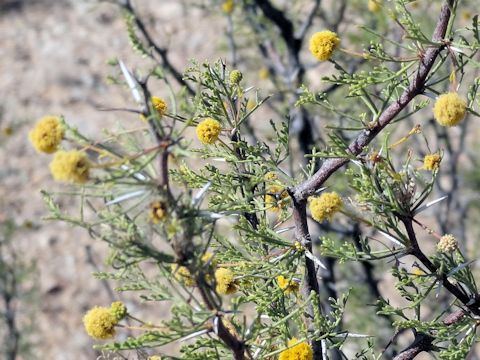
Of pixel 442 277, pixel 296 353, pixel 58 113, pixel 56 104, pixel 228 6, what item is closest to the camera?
pixel 296 353

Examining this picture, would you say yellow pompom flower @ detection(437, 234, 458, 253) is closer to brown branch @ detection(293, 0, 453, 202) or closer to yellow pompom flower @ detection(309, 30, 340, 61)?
brown branch @ detection(293, 0, 453, 202)

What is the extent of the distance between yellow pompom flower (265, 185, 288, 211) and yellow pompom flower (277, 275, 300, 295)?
0.16m

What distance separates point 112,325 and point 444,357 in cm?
73

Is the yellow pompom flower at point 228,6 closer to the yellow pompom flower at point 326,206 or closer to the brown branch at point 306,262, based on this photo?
the brown branch at point 306,262

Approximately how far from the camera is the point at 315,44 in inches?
63.4

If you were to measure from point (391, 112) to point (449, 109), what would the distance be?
0.63 ft

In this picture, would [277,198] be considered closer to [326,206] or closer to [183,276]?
[326,206]

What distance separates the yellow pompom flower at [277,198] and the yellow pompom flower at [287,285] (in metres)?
0.16

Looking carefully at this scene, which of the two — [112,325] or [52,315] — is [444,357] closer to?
[112,325]

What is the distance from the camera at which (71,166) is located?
1049 millimetres

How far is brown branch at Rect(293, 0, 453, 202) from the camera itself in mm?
1495

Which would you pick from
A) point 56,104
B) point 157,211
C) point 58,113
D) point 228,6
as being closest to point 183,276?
point 157,211

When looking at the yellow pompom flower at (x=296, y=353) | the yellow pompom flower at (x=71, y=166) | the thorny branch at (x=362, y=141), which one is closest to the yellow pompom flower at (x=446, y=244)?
the thorny branch at (x=362, y=141)

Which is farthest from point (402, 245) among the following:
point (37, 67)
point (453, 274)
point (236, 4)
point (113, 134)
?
point (37, 67)
